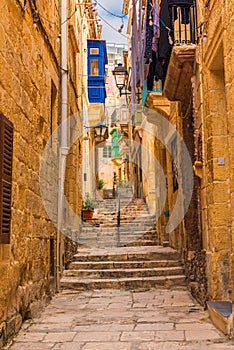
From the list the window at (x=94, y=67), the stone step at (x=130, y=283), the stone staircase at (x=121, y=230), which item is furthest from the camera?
the window at (x=94, y=67)

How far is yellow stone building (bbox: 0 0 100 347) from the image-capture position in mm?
4930

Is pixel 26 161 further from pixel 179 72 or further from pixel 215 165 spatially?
pixel 179 72

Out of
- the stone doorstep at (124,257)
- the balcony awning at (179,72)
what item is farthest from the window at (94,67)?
the stone doorstep at (124,257)

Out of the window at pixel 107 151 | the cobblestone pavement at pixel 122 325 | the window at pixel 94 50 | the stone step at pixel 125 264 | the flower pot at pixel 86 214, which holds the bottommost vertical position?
the cobblestone pavement at pixel 122 325

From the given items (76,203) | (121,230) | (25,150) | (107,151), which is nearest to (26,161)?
(25,150)

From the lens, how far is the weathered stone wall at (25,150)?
503 cm

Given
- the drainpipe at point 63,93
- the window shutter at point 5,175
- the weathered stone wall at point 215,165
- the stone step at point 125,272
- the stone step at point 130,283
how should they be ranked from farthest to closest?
1. the stone step at point 125,272
2. the drainpipe at point 63,93
3. the stone step at point 130,283
4. the weathered stone wall at point 215,165
5. the window shutter at point 5,175

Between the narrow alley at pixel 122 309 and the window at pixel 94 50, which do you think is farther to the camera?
the window at pixel 94 50

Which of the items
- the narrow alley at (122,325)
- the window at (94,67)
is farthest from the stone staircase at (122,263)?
the window at (94,67)

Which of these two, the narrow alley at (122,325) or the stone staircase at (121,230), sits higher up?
the stone staircase at (121,230)

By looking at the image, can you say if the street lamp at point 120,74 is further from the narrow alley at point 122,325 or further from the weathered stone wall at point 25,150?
the narrow alley at point 122,325

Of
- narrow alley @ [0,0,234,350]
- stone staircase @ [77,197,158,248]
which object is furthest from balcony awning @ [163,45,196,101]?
stone staircase @ [77,197,158,248]

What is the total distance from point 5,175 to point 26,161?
122 cm

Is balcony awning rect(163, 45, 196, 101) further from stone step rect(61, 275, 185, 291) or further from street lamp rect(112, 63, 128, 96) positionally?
street lamp rect(112, 63, 128, 96)
